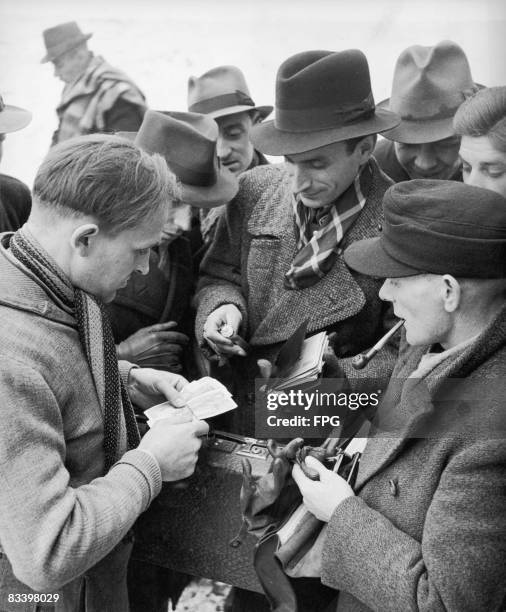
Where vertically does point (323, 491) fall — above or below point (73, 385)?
below

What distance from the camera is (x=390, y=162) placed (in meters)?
2.37

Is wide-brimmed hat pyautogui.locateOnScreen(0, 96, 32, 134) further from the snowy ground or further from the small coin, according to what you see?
the small coin

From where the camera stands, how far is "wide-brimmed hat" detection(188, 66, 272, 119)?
8.64 ft

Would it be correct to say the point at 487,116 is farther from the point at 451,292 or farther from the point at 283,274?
the point at 283,274

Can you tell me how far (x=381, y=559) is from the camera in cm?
125

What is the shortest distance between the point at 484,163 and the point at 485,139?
6 centimetres

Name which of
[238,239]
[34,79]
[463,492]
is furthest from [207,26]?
[463,492]

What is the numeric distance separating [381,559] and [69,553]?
58 cm

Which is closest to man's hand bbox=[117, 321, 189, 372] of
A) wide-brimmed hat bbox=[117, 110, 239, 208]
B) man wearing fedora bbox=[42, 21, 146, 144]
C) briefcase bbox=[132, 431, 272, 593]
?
wide-brimmed hat bbox=[117, 110, 239, 208]

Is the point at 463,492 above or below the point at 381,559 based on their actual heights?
above

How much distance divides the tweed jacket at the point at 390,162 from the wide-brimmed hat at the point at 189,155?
0.56 metres

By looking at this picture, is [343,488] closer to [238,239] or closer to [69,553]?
[69,553]

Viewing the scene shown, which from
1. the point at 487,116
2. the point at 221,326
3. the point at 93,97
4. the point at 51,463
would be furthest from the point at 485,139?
the point at 93,97

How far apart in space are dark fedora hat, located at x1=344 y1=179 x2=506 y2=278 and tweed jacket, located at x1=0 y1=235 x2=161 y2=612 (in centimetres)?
69
